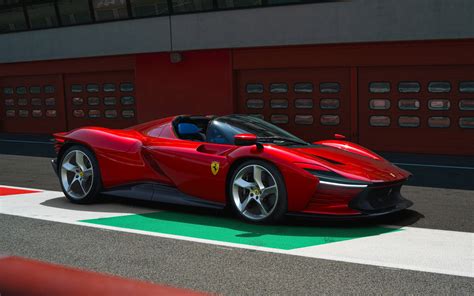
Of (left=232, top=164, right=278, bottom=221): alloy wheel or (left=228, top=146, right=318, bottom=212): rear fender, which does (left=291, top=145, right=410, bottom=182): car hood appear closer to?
(left=228, top=146, right=318, bottom=212): rear fender

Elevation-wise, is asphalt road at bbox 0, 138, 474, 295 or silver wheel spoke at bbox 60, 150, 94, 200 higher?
silver wheel spoke at bbox 60, 150, 94, 200

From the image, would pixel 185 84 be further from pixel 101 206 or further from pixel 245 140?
pixel 245 140

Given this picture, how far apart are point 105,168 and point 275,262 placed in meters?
3.10

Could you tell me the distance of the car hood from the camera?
5.71m

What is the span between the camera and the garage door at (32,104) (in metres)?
21.0

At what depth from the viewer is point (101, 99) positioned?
65.0 feet

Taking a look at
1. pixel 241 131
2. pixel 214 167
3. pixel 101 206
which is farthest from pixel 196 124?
pixel 101 206

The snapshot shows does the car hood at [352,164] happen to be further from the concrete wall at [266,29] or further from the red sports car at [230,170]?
the concrete wall at [266,29]

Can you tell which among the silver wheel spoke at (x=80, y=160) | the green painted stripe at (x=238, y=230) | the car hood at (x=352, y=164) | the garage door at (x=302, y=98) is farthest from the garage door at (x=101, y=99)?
the car hood at (x=352, y=164)

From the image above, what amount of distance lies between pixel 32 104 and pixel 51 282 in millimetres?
20728

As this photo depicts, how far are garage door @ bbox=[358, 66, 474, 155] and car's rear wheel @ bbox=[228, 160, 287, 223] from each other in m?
8.97

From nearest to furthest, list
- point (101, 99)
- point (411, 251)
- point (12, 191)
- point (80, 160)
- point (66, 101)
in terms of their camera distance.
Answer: point (411, 251), point (80, 160), point (12, 191), point (101, 99), point (66, 101)

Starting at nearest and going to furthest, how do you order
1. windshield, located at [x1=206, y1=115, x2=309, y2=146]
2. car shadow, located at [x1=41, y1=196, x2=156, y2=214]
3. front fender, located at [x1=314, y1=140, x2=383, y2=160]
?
1. windshield, located at [x1=206, y1=115, x2=309, y2=146]
2. front fender, located at [x1=314, y1=140, x2=383, y2=160]
3. car shadow, located at [x1=41, y1=196, x2=156, y2=214]

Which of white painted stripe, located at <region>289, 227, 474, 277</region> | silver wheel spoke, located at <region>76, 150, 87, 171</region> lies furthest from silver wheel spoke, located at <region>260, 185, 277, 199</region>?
silver wheel spoke, located at <region>76, 150, 87, 171</region>
